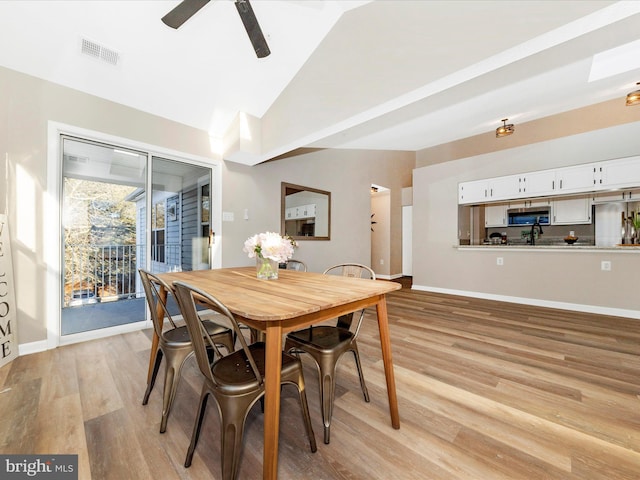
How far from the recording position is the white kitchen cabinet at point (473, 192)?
4.75 meters

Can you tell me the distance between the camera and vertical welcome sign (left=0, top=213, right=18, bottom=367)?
7.07ft

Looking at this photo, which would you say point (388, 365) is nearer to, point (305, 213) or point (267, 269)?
point (267, 269)

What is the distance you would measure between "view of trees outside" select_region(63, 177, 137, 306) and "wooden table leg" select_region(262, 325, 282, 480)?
295cm

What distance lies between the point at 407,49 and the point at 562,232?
477 cm

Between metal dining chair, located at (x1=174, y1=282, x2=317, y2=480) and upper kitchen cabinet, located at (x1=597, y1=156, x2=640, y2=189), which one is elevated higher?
upper kitchen cabinet, located at (x1=597, y1=156, x2=640, y2=189)

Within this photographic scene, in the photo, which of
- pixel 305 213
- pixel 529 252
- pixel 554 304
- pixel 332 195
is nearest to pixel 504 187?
pixel 529 252

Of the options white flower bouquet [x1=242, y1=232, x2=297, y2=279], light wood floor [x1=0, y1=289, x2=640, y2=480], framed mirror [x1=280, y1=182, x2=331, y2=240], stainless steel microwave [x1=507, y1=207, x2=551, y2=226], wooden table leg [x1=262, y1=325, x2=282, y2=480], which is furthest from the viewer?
stainless steel microwave [x1=507, y1=207, x2=551, y2=226]

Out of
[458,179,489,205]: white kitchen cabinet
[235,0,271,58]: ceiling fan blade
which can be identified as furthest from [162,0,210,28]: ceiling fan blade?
[458,179,489,205]: white kitchen cabinet

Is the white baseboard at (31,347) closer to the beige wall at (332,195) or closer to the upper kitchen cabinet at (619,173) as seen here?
the beige wall at (332,195)

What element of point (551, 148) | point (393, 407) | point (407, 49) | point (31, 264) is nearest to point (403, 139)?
point (551, 148)

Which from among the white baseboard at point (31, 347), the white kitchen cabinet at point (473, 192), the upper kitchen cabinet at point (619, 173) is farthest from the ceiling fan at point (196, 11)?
the upper kitchen cabinet at point (619, 173)

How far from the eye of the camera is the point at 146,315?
126 inches

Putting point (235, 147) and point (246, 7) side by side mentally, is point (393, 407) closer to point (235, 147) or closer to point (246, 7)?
point (246, 7)

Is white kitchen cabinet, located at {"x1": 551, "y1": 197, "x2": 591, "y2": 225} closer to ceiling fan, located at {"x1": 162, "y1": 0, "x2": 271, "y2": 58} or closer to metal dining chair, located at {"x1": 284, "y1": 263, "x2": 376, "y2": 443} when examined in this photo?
metal dining chair, located at {"x1": 284, "y1": 263, "x2": 376, "y2": 443}
